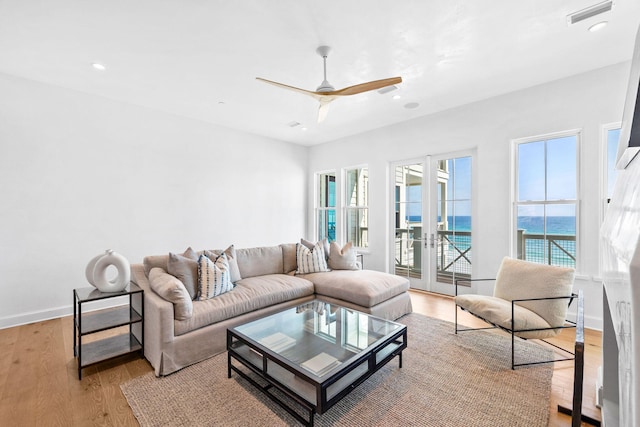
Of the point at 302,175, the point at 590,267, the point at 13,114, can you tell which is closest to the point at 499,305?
the point at 590,267

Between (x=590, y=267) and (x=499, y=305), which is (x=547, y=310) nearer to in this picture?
(x=499, y=305)

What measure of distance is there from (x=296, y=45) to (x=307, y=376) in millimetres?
2682

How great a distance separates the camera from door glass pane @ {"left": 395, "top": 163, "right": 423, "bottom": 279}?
15.6 ft

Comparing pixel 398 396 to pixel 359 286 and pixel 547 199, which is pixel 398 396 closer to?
pixel 359 286

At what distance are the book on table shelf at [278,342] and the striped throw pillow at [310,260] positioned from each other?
1585mm

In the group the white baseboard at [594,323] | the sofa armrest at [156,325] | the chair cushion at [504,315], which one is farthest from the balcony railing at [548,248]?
the sofa armrest at [156,325]

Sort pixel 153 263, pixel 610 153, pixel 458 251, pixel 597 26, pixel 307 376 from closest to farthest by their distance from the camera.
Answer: pixel 307 376 → pixel 597 26 → pixel 153 263 → pixel 610 153 → pixel 458 251

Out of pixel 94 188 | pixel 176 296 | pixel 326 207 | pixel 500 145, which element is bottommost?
pixel 176 296

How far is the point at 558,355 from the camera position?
8.30 feet

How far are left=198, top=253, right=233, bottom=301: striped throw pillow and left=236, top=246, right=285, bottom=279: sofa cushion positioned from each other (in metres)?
0.56

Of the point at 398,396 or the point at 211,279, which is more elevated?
the point at 211,279

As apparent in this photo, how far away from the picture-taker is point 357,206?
229 inches

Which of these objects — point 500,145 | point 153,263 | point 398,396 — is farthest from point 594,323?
point 153,263

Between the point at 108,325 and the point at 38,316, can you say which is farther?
the point at 38,316
